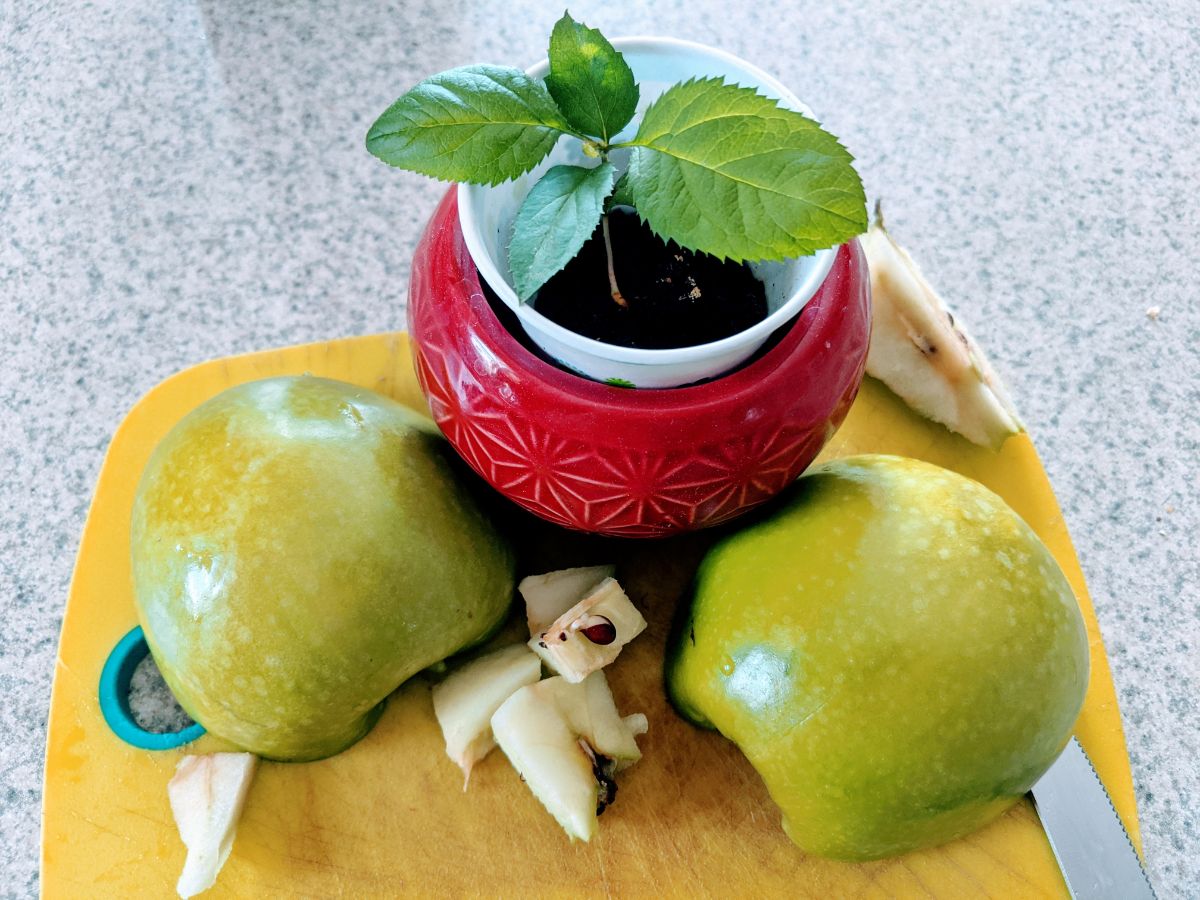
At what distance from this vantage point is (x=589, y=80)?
0.50m

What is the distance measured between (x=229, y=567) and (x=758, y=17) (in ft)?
2.65

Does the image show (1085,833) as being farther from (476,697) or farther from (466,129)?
(466,129)

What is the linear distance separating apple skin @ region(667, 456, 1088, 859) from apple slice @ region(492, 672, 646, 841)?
0.28ft

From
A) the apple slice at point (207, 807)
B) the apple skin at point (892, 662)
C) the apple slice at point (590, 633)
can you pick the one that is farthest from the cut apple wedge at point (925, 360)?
the apple slice at point (207, 807)

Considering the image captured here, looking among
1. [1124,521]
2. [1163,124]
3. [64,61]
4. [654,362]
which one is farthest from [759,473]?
[64,61]

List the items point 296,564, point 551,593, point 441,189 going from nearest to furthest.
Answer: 1. point 296,564
2. point 551,593
3. point 441,189

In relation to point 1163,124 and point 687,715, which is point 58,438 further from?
point 1163,124

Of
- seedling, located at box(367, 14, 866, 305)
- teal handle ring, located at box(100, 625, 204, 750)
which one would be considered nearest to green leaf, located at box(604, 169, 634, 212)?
seedling, located at box(367, 14, 866, 305)

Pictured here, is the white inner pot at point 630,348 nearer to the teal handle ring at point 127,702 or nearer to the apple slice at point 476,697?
the apple slice at point 476,697

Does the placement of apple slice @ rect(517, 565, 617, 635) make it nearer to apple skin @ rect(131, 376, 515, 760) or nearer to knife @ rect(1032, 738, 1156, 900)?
apple skin @ rect(131, 376, 515, 760)

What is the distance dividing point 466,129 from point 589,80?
63mm

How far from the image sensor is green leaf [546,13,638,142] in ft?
1.59

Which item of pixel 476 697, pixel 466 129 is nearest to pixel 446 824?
pixel 476 697

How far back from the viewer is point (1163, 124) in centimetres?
104
